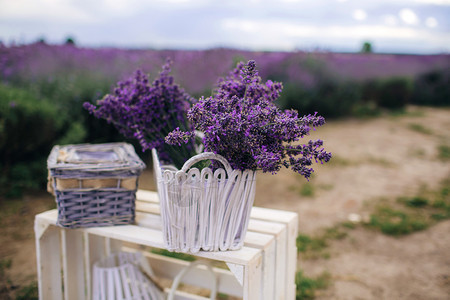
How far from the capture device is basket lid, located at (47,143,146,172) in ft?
5.45

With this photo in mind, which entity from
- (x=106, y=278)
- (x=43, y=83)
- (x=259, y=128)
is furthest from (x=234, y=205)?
(x=43, y=83)

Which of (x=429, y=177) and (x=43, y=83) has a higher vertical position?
(x=43, y=83)

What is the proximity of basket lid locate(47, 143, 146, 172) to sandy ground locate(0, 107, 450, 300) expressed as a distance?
3.51 feet

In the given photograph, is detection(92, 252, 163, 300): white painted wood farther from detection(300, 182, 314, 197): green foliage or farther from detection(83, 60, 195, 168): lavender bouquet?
detection(300, 182, 314, 197): green foliage

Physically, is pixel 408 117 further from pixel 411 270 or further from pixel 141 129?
pixel 141 129

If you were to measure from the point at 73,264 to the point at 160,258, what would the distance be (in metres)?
0.47

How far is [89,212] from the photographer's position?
67.9 inches

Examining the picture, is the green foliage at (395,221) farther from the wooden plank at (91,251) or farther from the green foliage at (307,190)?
the wooden plank at (91,251)

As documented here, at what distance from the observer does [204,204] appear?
1384 mm

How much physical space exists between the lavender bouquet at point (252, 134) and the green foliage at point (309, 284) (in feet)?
4.76

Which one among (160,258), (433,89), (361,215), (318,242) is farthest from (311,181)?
(433,89)

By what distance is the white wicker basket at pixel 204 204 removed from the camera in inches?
53.7

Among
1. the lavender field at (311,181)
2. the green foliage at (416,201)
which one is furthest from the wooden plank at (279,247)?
the green foliage at (416,201)

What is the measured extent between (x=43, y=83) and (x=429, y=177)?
15.1 ft
